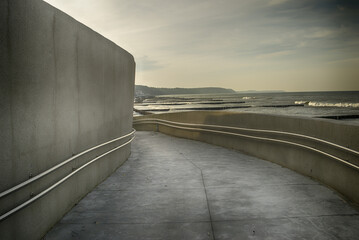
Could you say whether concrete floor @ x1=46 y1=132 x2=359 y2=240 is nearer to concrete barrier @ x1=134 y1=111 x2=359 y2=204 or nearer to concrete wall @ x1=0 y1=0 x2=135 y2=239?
concrete barrier @ x1=134 y1=111 x2=359 y2=204

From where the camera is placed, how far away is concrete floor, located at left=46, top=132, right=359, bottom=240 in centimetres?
439

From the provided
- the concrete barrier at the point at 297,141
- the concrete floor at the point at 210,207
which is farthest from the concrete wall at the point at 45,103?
the concrete barrier at the point at 297,141

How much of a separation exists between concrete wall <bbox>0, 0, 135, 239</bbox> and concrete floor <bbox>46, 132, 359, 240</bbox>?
49 cm

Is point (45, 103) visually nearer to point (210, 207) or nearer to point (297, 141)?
point (210, 207)

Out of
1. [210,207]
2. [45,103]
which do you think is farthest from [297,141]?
[45,103]

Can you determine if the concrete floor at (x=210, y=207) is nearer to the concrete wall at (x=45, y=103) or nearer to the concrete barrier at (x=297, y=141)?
the concrete barrier at (x=297, y=141)

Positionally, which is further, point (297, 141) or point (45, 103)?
point (297, 141)

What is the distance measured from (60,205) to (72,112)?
1532 millimetres

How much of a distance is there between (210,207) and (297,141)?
3.48 m

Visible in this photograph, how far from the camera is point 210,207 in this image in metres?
5.34

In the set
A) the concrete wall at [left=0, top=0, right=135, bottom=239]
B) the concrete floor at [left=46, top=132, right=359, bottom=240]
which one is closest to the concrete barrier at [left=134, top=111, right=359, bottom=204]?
the concrete floor at [left=46, top=132, right=359, bottom=240]

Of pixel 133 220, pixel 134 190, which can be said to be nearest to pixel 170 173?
pixel 134 190

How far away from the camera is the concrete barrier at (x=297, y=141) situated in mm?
5750

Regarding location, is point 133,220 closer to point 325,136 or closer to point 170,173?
point 170,173
